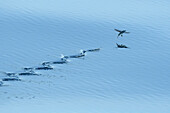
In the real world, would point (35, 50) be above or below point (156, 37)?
below

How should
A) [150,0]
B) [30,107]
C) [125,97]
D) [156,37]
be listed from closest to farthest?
[30,107], [125,97], [156,37], [150,0]

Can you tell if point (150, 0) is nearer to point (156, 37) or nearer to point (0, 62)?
point (156, 37)

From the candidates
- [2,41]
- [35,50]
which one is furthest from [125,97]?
[2,41]

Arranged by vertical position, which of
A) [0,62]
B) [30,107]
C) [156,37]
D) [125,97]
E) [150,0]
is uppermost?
[150,0]

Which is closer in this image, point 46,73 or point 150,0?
point 46,73

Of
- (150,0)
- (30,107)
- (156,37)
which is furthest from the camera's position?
(150,0)

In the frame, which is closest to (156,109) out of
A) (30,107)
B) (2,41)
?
(30,107)

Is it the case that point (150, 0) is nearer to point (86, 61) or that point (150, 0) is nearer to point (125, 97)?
point (86, 61)
